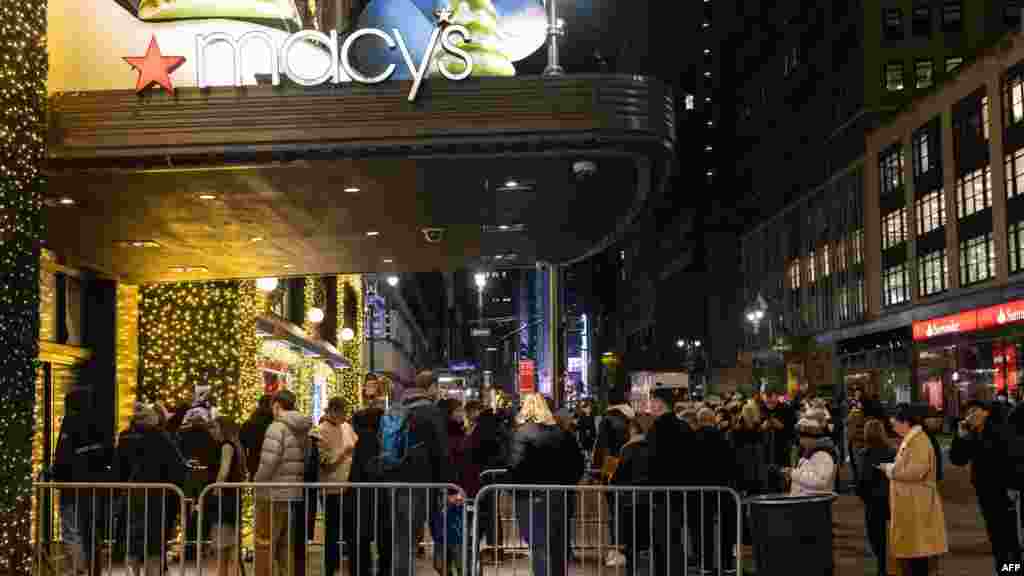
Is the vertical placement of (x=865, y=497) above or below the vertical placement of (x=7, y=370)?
below

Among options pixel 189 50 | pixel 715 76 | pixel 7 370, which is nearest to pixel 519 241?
pixel 189 50

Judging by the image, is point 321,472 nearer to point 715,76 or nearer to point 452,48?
point 452,48

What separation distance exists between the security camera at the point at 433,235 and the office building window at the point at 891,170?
2398 inches

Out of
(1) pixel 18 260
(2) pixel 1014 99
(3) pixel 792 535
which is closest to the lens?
(1) pixel 18 260

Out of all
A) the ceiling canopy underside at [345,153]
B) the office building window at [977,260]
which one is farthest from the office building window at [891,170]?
the ceiling canopy underside at [345,153]

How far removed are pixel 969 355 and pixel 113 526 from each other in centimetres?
5814

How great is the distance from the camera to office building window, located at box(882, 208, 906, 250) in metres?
75.9

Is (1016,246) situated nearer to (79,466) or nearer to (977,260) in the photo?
(977,260)

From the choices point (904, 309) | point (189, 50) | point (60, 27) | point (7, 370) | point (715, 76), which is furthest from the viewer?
point (715, 76)

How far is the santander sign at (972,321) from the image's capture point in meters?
58.5

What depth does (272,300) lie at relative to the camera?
26719mm

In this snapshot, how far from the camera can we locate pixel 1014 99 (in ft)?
192

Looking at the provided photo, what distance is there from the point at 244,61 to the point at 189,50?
2.44m

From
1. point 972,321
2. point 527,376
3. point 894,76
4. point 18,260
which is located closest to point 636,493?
point 18,260
